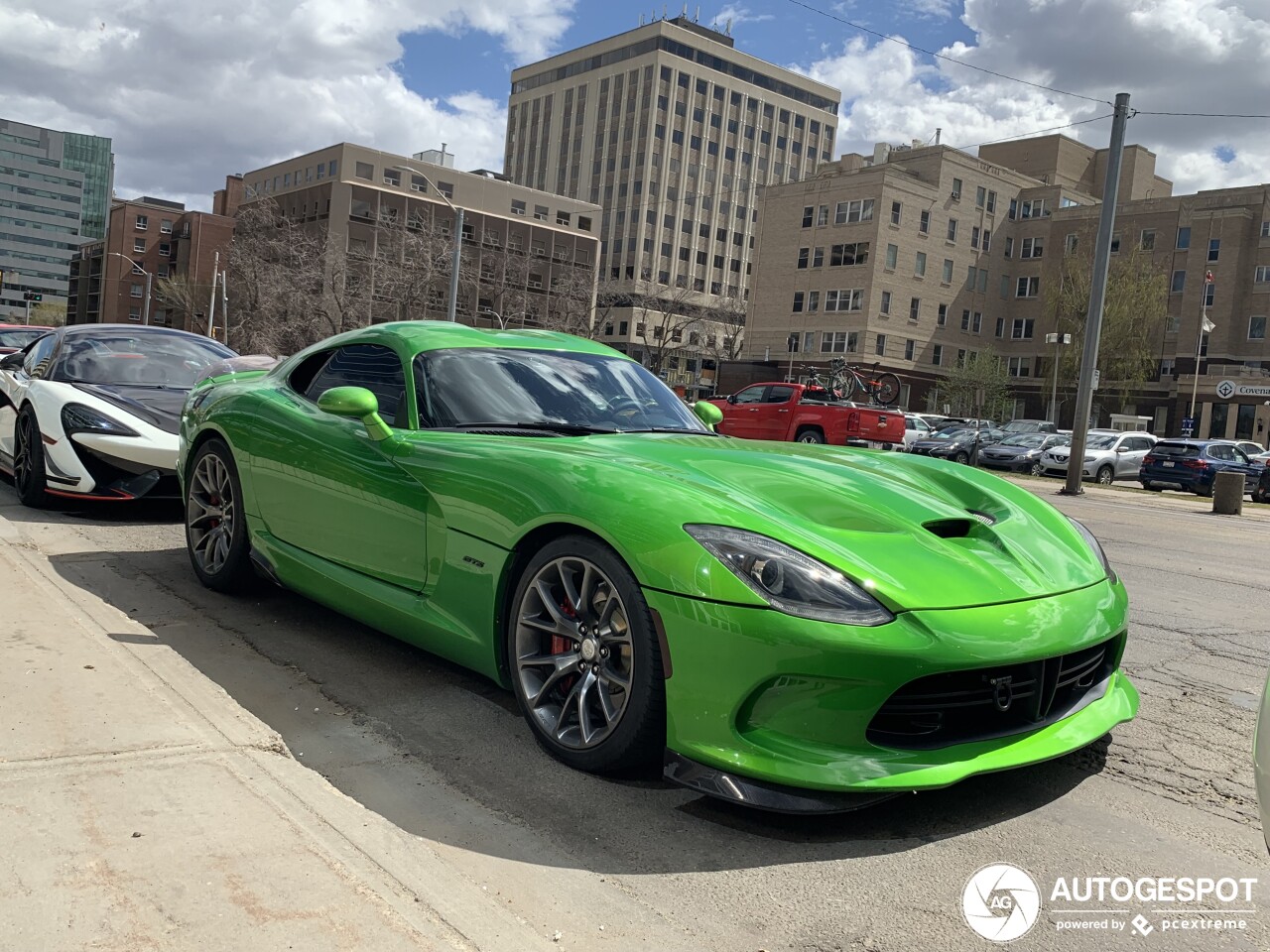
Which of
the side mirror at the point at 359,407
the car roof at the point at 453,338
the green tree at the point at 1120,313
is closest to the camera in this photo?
the side mirror at the point at 359,407

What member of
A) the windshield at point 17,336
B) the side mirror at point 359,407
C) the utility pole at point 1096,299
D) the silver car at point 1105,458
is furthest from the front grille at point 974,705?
the silver car at point 1105,458

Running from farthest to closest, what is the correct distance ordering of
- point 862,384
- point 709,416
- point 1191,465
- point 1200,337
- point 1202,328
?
point 1200,337, point 1202,328, point 862,384, point 1191,465, point 709,416

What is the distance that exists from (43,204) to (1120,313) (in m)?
172

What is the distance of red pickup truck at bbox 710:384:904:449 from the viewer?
21.6 meters

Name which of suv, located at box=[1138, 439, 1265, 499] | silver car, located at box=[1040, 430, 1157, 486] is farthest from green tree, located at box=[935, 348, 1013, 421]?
suv, located at box=[1138, 439, 1265, 499]

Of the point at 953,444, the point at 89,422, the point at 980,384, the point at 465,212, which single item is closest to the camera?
the point at 89,422

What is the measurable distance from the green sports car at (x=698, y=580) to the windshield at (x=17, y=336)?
1344 centimetres

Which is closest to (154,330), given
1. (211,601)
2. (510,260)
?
(211,601)

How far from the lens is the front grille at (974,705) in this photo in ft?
9.09

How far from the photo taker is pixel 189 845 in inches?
96.7

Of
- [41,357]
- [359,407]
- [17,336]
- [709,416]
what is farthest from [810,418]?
[359,407]

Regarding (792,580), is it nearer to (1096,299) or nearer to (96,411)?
(96,411)

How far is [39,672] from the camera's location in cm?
367

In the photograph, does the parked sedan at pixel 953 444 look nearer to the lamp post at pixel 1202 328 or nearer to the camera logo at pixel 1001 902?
the lamp post at pixel 1202 328
